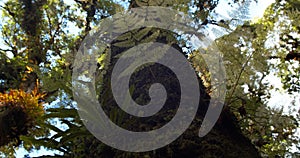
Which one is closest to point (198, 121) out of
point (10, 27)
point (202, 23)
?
point (202, 23)

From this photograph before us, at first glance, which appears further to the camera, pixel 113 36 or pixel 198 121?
pixel 113 36

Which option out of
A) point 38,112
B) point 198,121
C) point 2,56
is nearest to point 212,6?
point 198,121

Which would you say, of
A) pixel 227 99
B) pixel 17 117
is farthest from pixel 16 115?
pixel 227 99

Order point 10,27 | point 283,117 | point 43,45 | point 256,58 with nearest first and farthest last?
point 256,58, point 283,117, point 43,45, point 10,27

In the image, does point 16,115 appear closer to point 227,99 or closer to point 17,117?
point 17,117

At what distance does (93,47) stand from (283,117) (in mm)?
1389

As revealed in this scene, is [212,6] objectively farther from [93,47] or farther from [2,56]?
[2,56]

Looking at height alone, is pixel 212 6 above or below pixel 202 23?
above

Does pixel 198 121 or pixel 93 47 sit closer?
pixel 198 121

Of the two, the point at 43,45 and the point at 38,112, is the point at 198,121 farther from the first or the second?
the point at 43,45

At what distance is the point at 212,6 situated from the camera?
296 centimetres

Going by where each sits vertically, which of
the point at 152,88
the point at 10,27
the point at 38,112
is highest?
the point at 10,27

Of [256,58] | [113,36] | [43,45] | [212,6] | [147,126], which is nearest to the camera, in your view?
[147,126]

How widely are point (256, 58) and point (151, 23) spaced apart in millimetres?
682
